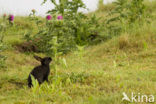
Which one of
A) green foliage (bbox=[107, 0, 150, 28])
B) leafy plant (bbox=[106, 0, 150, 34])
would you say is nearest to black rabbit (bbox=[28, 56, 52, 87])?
leafy plant (bbox=[106, 0, 150, 34])

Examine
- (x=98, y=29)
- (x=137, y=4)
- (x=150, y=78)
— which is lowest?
(x=150, y=78)

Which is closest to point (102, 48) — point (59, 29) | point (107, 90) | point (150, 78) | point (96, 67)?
point (59, 29)

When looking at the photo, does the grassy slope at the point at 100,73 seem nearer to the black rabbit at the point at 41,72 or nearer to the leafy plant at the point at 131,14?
the black rabbit at the point at 41,72

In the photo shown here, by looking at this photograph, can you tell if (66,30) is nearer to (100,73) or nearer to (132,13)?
(132,13)

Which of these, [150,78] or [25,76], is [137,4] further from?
[25,76]

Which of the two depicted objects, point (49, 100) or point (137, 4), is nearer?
point (49, 100)

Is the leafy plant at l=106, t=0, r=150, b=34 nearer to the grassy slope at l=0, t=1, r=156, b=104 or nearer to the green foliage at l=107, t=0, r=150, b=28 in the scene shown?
the green foliage at l=107, t=0, r=150, b=28

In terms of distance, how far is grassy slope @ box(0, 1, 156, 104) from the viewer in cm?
390

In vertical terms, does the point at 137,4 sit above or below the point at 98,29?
above

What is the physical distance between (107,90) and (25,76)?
5.23 feet

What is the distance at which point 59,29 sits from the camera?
7355 mm

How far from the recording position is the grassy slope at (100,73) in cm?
390

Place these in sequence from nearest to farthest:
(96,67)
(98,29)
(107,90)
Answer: (107,90)
(96,67)
(98,29)

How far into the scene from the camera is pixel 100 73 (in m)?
5.12
